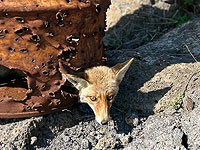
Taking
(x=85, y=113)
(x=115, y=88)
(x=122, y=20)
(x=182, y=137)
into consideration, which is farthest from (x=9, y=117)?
(x=122, y=20)

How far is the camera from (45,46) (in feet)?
9.74

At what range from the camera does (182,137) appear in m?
3.15

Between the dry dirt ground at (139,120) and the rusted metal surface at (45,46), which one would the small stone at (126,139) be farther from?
the rusted metal surface at (45,46)

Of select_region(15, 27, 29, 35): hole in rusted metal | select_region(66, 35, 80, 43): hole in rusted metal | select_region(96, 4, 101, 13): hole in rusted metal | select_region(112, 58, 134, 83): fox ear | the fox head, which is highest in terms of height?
Result: select_region(96, 4, 101, 13): hole in rusted metal

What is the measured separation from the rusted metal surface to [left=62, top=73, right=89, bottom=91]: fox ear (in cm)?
8

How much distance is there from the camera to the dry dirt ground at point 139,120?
3.23 m

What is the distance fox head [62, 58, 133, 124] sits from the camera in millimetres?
3119

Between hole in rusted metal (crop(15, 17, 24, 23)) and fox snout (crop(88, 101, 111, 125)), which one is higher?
hole in rusted metal (crop(15, 17, 24, 23))

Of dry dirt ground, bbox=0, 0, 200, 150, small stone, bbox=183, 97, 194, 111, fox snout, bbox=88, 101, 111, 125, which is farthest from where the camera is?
small stone, bbox=183, 97, 194, 111

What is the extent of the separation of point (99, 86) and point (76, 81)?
0.62 ft

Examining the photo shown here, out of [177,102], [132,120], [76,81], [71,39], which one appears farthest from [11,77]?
[177,102]

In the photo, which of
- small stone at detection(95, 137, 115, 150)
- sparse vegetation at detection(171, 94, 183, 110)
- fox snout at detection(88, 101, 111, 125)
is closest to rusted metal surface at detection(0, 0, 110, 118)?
fox snout at detection(88, 101, 111, 125)

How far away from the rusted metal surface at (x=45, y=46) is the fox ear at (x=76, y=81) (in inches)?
3.2

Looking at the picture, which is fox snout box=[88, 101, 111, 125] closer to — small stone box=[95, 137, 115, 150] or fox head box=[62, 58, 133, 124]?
fox head box=[62, 58, 133, 124]
